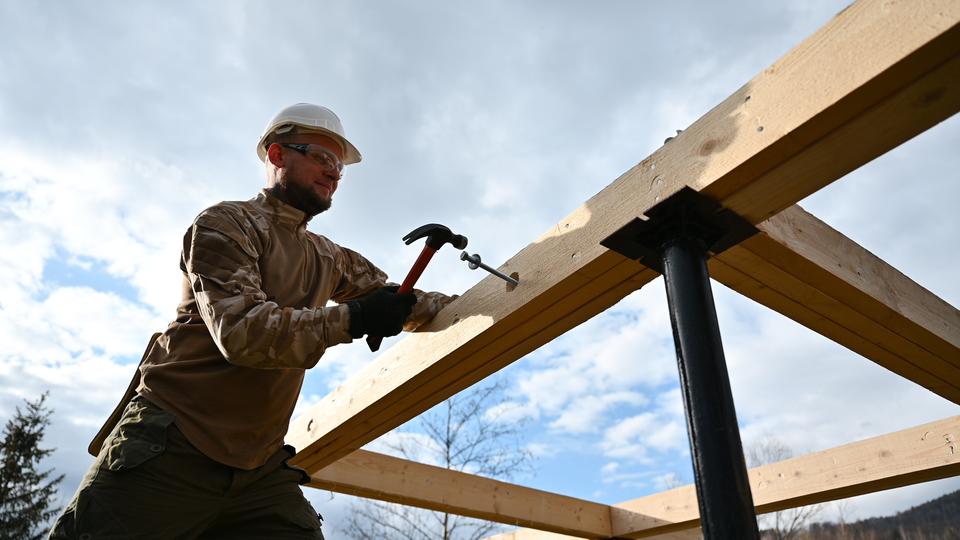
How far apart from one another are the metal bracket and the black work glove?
616 mm

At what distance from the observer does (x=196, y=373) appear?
6.59 ft

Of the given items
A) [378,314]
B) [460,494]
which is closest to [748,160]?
[378,314]

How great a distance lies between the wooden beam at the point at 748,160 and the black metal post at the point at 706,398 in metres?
0.18

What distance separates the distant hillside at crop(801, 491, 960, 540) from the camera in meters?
11.3

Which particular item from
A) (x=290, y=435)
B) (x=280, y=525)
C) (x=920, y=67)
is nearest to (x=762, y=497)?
(x=290, y=435)

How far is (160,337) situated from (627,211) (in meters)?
1.49

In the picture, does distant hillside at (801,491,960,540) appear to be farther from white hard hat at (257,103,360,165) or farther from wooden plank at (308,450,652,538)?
white hard hat at (257,103,360,165)

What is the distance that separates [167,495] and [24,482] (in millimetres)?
19587

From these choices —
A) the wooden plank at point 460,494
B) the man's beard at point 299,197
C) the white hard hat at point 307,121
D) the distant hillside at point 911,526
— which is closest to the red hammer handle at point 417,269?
the man's beard at point 299,197

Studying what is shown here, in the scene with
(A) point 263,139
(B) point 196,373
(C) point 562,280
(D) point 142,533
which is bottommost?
(D) point 142,533

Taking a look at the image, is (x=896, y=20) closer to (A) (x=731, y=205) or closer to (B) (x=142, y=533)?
(A) (x=731, y=205)

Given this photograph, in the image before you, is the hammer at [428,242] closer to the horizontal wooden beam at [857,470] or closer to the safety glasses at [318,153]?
the safety glasses at [318,153]

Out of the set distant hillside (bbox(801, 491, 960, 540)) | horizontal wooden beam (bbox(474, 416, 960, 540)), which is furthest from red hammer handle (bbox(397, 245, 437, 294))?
distant hillside (bbox(801, 491, 960, 540))

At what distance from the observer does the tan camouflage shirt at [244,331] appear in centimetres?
178
